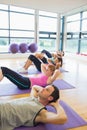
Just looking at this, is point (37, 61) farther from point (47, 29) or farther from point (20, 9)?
point (47, 29)

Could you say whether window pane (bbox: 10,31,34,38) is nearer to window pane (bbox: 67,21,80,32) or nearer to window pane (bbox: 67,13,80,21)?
window pane (bbox: 67,21,80,32)

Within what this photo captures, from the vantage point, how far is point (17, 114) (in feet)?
5.01

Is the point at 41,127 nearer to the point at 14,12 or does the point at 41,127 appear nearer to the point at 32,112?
the point at 32,112

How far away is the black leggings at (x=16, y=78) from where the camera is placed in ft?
8.50

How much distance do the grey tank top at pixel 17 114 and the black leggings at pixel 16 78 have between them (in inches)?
41.5

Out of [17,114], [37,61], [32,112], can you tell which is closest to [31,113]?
[32,112]

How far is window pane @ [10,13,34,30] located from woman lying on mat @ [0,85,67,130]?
6602 mm

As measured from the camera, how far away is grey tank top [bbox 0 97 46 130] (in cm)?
149

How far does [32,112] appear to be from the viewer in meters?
1.57

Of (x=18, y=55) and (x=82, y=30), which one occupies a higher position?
(x=82, y=30)

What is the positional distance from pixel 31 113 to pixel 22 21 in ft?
22.8

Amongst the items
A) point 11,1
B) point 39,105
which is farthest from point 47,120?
point 11,1

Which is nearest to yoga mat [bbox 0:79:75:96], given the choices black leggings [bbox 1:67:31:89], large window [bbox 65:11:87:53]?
black leggings [bbox 1:67:31:89]

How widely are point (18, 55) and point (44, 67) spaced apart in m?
4.96
